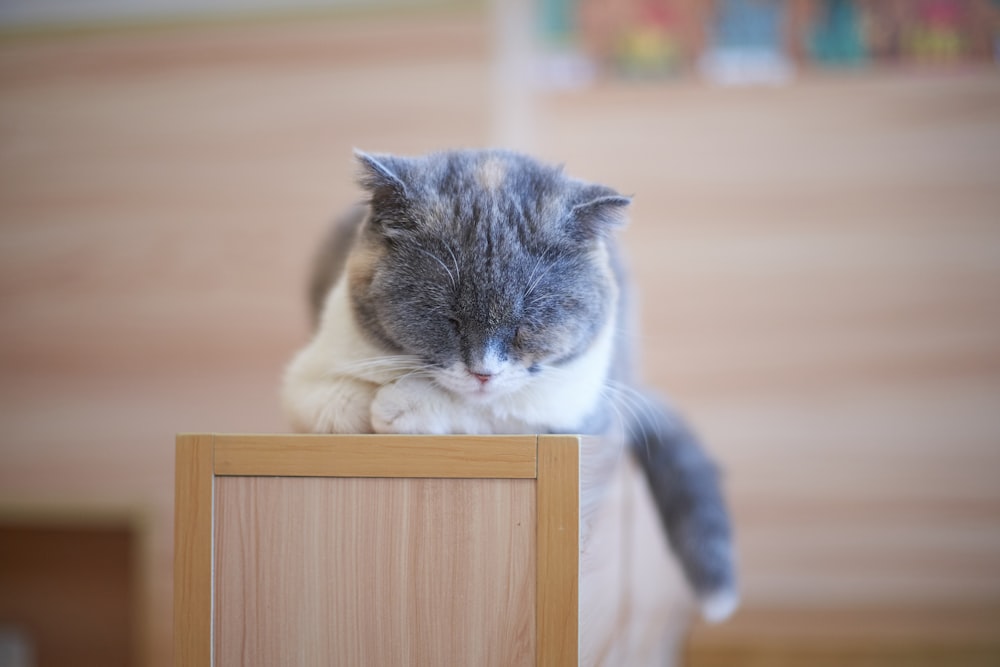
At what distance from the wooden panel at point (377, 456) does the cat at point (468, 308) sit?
92 millimetres

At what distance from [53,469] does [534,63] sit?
1611mm

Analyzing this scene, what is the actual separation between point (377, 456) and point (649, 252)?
1.58m

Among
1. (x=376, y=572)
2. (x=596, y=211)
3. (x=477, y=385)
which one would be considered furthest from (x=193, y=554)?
(x=596, y=211)

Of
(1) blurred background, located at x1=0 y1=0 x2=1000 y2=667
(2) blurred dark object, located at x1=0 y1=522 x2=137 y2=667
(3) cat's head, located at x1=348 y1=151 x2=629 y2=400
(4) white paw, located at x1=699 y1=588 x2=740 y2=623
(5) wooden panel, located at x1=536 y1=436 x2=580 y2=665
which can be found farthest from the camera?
(2) blurred dark object, located at x1=0 y1=522 x2=137 y2=667

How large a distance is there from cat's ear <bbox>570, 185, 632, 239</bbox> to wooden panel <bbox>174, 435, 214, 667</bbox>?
19.4 inches

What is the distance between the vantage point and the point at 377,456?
0.91 meters

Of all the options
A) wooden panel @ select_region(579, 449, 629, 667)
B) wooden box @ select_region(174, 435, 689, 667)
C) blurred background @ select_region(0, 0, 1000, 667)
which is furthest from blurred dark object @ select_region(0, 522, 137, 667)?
wooden box @ select_region(174, 435, 689, 667)

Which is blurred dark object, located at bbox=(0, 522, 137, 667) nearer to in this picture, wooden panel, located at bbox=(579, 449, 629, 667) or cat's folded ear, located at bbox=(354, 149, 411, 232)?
wooden panel, located at bbox=(579, 449, 629, 667)

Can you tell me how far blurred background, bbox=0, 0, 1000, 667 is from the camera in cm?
219

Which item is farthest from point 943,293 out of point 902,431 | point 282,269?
point 282,269

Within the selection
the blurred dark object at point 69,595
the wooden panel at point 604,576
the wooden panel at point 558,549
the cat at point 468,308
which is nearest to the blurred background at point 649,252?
the blurred dark object at point 69,595

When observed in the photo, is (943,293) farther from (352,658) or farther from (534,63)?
(352,658)

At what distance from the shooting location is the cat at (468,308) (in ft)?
3.28

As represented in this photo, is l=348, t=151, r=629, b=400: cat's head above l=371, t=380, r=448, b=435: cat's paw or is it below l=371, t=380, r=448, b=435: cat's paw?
above
